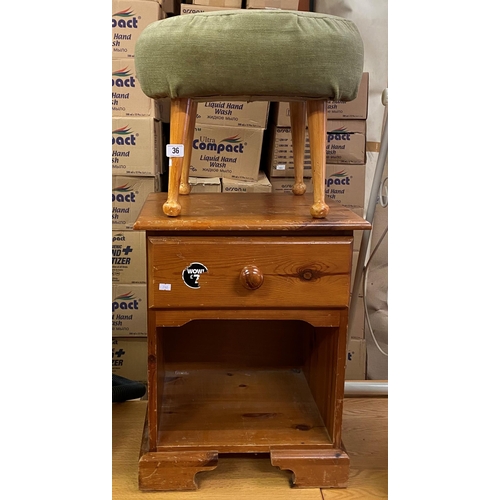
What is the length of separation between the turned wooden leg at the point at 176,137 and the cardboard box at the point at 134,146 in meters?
0.49

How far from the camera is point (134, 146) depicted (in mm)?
1637

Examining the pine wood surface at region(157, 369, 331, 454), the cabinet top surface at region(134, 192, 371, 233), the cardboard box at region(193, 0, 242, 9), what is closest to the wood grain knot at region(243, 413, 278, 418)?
the pine wood surface at region(157, 369, 331, 454)

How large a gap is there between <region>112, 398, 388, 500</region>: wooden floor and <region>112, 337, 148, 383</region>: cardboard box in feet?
0.70

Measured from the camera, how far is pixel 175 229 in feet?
3.65

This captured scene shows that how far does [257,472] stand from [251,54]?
83cm

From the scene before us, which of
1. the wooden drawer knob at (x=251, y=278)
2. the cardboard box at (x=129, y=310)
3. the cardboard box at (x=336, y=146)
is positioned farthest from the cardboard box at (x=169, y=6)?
the wooden drawer knob at (x=251, y=278)

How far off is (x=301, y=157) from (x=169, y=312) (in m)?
0.54

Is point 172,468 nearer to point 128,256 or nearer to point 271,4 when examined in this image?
point 128,256

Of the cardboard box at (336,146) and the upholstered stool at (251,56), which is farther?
the cardboard box at (336,146)

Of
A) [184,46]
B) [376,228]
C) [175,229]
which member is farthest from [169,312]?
[376,228]

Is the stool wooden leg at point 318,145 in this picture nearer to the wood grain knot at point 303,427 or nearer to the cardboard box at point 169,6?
the wood grain knot at point 303,427

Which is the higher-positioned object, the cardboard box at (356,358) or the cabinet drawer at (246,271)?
the cabinet drawer at (246,271)

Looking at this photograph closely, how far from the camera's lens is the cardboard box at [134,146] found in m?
1.63

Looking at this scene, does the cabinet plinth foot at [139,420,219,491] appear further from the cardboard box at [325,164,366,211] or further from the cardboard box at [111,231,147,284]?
the cardboard box at [325,164,366,211]
